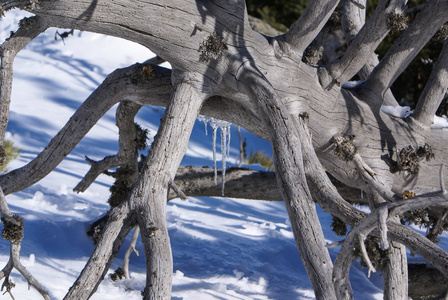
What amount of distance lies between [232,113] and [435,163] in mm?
1406

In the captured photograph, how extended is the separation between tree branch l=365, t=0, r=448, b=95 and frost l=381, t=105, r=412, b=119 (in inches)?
7.7

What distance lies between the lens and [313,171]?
245cm

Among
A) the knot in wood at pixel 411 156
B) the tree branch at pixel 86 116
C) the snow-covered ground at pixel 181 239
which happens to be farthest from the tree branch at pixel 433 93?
the snow-covered ground at pixel 181 239

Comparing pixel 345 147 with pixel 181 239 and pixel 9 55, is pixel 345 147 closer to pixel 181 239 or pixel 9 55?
pixel 9 55

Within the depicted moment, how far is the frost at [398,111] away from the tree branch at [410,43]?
195 mm

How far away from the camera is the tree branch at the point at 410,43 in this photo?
2852 mm

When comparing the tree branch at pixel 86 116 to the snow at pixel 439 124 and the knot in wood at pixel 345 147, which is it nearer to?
the knot in wood at pixel 345 147

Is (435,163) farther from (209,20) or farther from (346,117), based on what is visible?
(209,20)

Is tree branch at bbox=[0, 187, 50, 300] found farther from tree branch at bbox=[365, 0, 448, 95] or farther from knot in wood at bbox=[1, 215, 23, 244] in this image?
tree branch at bbox=[365, 0, 448, 95]

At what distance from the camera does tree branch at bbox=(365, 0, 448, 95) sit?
2.85m

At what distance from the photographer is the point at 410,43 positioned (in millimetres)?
2996

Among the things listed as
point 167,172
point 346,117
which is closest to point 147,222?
point 167,172

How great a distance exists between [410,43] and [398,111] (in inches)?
20.3

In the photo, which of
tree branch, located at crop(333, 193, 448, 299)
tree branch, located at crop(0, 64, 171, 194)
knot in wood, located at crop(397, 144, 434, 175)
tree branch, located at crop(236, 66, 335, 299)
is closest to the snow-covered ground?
tree branch, located at crop(0, 64, 171, 194)
